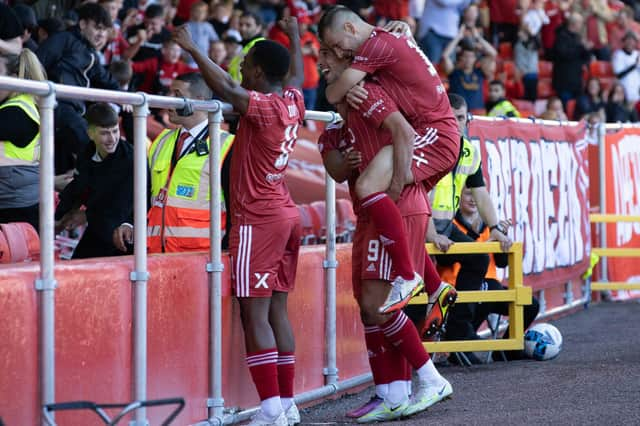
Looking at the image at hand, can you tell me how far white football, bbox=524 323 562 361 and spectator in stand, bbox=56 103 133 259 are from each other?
3.22 metres

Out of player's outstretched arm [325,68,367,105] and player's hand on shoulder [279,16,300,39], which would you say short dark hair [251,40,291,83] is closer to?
player's outstretched arm [325,68,367,105]

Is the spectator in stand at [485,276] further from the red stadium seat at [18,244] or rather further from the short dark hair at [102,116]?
the red stadium seat at [18,244]

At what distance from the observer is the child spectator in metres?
13.3

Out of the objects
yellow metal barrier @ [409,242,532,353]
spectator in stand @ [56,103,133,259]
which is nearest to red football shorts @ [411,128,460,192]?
spectator in stand @ [56,103,133,259]

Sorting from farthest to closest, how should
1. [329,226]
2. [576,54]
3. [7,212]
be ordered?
[576,54]
[329,226]
[7,212]

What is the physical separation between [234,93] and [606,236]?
8321 millimetres

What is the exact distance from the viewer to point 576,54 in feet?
68.9

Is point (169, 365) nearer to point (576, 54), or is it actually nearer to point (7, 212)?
point (7, 212)

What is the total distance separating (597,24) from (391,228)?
1773cm

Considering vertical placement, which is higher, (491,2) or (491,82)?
(491,2)

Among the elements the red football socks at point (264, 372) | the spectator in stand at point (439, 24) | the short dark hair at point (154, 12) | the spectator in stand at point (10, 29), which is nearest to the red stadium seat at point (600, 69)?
the spectator in stand at point (439, 24)

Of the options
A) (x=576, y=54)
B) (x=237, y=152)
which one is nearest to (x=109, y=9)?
(x=237, y=152)

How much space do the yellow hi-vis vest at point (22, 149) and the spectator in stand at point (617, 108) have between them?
50.0ft

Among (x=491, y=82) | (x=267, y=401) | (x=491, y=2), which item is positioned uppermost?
(x=491, y=2)
